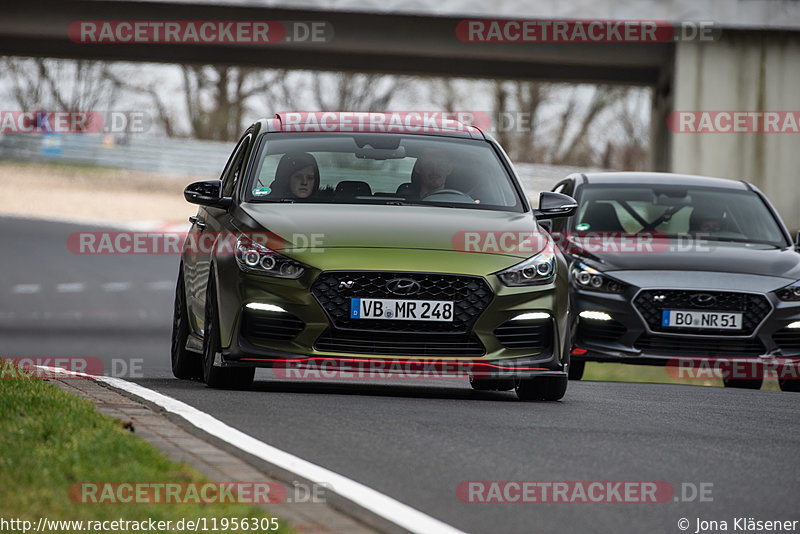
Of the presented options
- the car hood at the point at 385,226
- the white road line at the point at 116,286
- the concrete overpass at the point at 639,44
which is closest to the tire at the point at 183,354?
the car hood at the point at 385,226

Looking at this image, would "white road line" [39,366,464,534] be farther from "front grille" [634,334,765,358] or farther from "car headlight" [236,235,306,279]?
"front grille" [634,334,765,358]

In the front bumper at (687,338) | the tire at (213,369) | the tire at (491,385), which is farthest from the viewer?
the front bumper at (687,338)

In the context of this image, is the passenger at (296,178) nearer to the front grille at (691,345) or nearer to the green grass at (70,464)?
the green grass at (70,464)

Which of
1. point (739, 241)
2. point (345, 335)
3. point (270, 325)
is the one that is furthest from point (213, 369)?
point (739, 241)

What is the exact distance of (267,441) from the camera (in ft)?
25.0

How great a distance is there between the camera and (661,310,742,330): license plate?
12.8 metres

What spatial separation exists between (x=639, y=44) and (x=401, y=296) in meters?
23.9

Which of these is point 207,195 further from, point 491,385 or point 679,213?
point 679,213

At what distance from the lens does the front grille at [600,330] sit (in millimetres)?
12930

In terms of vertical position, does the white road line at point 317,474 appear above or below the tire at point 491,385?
above

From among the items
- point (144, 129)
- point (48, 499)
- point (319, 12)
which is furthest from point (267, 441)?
point (144, 129)

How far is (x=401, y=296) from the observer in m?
9.52

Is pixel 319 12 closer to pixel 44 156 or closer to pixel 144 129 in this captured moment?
pixel 44 156

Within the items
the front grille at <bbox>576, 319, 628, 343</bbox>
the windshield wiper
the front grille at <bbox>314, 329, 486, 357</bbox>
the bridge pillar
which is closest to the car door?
the front grille at <bbox>314, 329, 486, 357</bbox>
